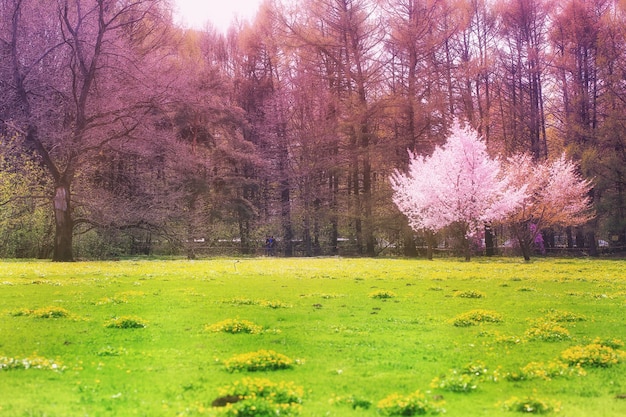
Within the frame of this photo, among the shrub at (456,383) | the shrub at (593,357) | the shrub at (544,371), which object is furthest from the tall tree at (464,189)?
the shrub at (456,383)

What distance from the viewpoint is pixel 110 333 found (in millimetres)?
11172

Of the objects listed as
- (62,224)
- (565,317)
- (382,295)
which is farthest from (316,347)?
(62,224)

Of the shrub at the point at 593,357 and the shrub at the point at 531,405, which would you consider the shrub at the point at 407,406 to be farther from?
the shrub at the point at 593,357

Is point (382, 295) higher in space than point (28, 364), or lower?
higher

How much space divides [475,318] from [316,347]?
4.39 m

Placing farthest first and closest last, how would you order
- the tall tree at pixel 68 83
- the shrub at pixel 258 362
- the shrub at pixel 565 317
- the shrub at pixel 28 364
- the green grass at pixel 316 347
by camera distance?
the tall tree at pixel 68 83 → the shrub at pixel 565 317 → the shrub at pixel 258 362 → the shrub at pixel 28 364 → the green grass at pixel 316 347

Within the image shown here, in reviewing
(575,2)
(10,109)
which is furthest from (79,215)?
(575,2)

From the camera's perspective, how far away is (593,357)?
8.89 metres

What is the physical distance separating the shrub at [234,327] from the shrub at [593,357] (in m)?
5.66

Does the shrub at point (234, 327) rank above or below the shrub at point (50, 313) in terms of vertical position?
below

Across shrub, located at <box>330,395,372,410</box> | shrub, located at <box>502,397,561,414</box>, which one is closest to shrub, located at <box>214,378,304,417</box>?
shrub, located at <box>330,395,372,410</box>

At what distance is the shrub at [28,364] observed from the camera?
27.4 ft

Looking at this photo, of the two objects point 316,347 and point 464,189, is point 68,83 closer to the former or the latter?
point 464,189

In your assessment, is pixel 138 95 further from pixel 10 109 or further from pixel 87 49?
pixel 10 109
